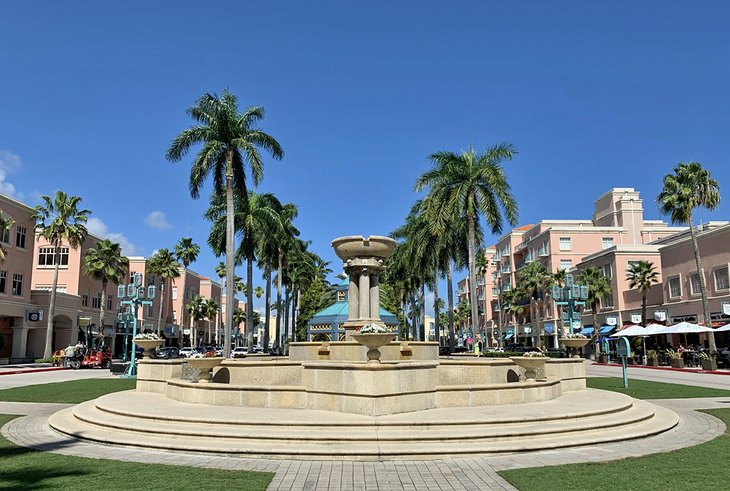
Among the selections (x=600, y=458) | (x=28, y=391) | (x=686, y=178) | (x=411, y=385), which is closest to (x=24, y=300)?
(x=28, y=391)

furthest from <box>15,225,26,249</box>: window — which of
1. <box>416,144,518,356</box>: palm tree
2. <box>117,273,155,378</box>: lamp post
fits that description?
<box>416,144,518,356</box>: palm tree

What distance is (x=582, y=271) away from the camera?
62031 mm

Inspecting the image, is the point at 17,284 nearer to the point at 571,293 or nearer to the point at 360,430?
the point at 571,293

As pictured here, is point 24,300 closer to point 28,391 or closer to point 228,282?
point 228,282

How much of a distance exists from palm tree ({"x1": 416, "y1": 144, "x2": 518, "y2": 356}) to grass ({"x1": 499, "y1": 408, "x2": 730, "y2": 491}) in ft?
80.4

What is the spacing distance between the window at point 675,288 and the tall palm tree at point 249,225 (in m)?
34.3

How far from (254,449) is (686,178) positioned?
43.2 metres

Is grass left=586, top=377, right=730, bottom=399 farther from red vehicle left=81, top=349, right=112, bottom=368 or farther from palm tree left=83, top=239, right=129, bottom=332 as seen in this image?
palm tree left=83, top=239, right=129, bottom=332

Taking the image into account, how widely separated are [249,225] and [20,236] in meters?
22.2

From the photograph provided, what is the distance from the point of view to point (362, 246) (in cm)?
1759

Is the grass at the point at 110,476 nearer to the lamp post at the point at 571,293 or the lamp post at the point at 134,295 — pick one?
the lamp post at the point at 134,295

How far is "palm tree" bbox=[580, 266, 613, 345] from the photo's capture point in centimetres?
5685

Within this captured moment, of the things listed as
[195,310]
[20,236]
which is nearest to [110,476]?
[20,236]

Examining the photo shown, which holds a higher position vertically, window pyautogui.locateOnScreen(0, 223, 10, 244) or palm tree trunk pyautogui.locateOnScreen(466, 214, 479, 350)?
window pyautogui.locateOnScreen(0, 223, 10, 244)
